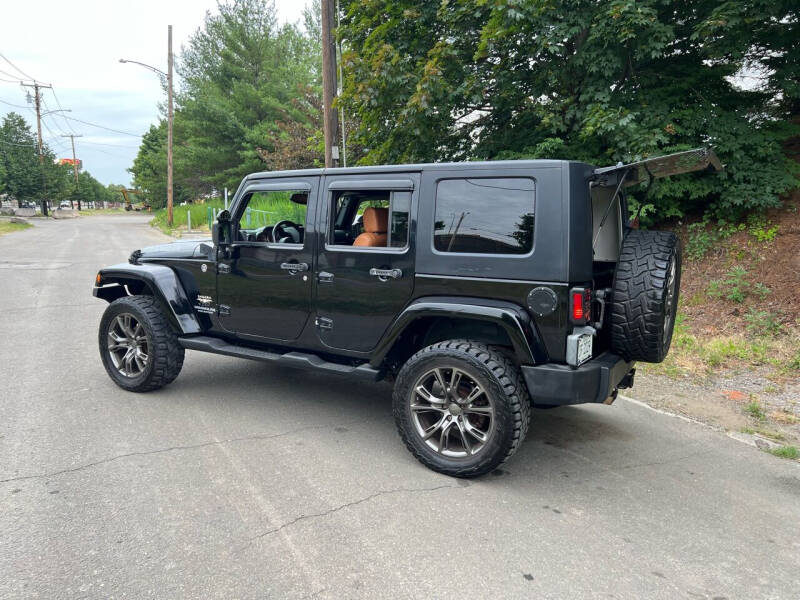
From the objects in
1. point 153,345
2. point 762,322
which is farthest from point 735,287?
point 153,345

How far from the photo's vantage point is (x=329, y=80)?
35.9 ft

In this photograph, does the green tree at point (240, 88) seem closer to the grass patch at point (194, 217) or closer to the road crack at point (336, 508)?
the grass patch at point (194, 217)

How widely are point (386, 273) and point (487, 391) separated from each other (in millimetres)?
1092

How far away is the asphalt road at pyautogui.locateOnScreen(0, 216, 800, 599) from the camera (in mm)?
2541

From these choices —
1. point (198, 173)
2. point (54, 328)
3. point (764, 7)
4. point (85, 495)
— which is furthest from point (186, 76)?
point (85, 495)

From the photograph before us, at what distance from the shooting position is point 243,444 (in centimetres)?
397

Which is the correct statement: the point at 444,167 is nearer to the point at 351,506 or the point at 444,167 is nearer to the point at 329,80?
the point at 351,506

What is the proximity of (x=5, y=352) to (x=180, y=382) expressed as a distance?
2452 millimetres

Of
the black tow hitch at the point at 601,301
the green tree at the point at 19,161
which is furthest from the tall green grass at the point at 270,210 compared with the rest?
the green tree at the point at 19,161

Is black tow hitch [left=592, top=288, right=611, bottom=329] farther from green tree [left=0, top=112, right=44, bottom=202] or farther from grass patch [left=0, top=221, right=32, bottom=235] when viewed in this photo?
green tree [left=0, top=112, right=44, bottom=202]

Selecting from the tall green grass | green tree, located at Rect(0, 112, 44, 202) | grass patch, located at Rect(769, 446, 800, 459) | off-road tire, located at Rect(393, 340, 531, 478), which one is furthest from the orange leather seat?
green tree, located at Rect(0, 112, 44, 202)

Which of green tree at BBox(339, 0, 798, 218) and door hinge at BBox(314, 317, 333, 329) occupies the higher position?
green tree at BBox(339, 0, 798, 218)

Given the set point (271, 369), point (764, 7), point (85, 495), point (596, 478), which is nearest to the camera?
point (85, 495)

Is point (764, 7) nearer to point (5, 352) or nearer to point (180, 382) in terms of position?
point (180, 382)
